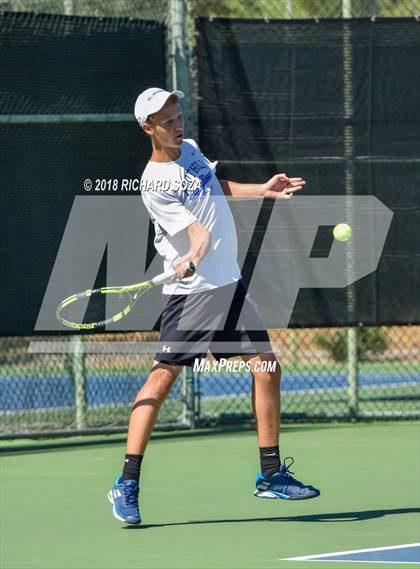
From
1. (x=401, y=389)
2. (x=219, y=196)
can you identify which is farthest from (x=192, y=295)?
(x=401, y=389)

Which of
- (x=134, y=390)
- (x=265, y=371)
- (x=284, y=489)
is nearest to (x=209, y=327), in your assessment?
(x=265, y=371)

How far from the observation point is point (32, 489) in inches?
295

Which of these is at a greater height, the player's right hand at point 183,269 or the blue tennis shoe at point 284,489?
the player's right hand at point 183,269

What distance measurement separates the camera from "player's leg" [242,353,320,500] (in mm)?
6555

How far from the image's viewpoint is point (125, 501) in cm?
630

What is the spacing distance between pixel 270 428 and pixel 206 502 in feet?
2.17

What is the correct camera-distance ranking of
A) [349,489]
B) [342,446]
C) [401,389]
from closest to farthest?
[349,489] → [342,446] → [401,389]

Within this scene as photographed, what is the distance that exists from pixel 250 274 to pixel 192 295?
10.2ft

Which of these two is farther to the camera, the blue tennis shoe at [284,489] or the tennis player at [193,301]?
the blue tennis shoe at [284,489]

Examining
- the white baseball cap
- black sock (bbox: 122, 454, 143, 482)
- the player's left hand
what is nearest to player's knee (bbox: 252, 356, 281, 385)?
black sock (bbox: 122, 454, 143, 482)

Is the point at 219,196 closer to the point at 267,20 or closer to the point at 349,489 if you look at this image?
the point at 349,489

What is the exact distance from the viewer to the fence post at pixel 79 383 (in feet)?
31.8

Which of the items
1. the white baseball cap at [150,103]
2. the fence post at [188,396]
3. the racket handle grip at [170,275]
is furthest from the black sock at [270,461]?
the fence post at [188,396]

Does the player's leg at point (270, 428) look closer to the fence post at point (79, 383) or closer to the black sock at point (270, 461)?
the black sock at point (270, 461)
